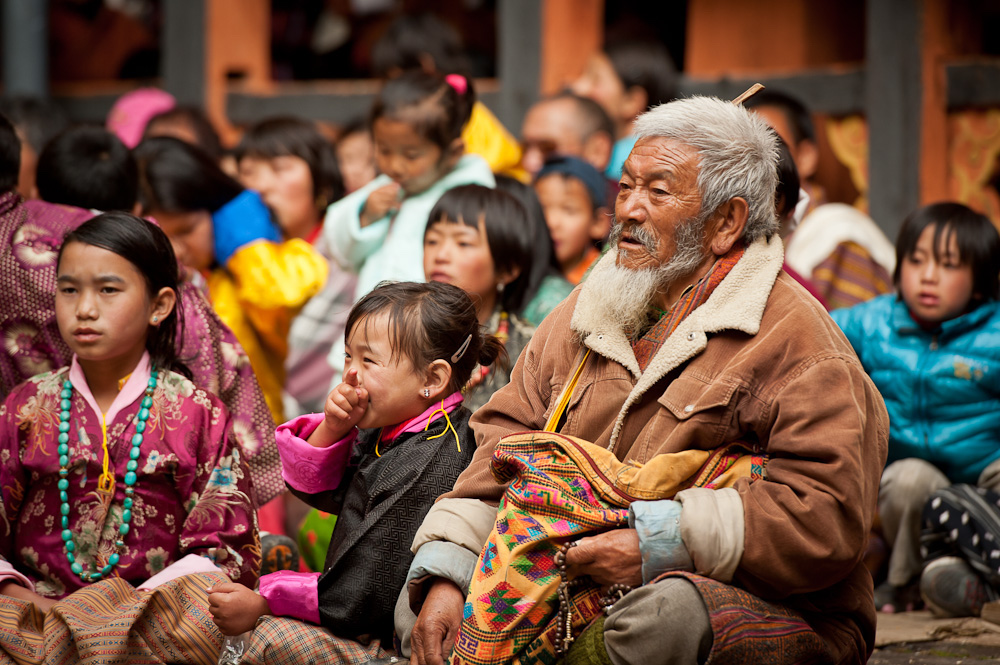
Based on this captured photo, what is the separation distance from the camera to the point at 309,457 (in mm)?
3271

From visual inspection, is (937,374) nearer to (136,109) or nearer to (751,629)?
(751,629)

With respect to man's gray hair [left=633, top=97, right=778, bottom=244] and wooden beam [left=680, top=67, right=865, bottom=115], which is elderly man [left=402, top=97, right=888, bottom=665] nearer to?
man's gray hair [left=633, top=97, right=778, bottom=244]

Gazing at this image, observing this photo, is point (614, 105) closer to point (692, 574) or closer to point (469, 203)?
point (469, 203)

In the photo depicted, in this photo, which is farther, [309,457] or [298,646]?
[309,457]

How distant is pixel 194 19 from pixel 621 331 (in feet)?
18.0

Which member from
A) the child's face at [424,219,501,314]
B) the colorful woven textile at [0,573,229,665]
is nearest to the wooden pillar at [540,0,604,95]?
the child's face at [424,219,501,314]

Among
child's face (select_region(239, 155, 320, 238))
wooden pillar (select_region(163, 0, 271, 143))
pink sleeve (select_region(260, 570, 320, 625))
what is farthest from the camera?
wooden pillar (select_region(163, 0, 271, 143))

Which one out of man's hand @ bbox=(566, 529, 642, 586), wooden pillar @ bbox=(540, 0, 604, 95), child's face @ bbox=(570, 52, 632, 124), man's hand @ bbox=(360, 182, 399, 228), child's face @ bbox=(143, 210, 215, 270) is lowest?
man's hand @ bbox=(566, 529, 642, 586)

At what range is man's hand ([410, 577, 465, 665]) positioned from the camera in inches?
114

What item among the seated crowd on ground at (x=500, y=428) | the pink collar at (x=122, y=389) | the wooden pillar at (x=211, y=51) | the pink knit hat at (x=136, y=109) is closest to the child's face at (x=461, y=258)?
the seated crowd on ground at (x=500, y=428)

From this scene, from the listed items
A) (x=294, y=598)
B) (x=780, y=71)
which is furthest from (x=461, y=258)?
(x=780, y=71)

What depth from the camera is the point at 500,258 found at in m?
4.32

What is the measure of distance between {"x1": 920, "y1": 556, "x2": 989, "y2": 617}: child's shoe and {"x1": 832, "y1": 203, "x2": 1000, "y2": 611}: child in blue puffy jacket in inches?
9.6

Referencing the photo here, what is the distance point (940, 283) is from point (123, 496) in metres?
3.06
